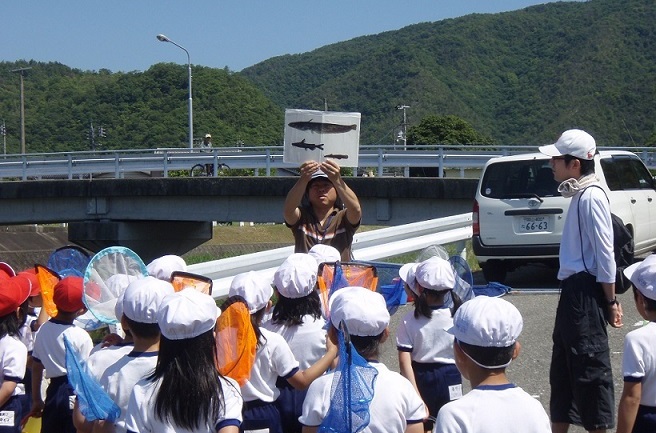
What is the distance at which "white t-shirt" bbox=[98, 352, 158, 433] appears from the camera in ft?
12.7

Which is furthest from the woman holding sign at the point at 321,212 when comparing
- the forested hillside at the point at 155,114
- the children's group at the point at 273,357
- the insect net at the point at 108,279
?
the forested hillside at the point at 155,114

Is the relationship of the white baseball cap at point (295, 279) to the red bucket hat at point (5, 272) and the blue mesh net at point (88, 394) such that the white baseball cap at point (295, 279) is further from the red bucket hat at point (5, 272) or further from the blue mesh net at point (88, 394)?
the red bucket hat at point (5, 272)

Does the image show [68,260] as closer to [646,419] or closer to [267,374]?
[267,374]

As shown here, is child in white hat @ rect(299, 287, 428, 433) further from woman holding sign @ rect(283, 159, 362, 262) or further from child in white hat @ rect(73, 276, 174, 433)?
woman holding sign @ rect(283, 159, 362, 262)

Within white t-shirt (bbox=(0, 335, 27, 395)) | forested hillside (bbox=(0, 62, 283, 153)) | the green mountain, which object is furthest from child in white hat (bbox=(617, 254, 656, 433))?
the green mountain

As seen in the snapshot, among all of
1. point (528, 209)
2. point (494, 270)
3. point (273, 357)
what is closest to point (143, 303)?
point (273, 357)

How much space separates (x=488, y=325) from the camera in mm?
3332

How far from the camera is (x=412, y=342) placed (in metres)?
5.38

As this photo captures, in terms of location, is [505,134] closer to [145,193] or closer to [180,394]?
[145,193]

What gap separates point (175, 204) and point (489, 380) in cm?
2298

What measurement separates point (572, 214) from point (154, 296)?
8.24 ft

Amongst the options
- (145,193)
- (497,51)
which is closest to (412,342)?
(145,193)

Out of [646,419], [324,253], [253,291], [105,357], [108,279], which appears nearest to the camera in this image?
[646,419]

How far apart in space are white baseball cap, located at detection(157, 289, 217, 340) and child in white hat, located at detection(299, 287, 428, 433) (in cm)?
49
